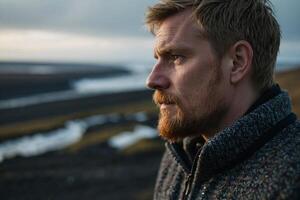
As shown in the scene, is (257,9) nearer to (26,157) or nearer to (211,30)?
(211,30)

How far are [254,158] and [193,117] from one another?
520 mm

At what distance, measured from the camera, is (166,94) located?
353 centimetres

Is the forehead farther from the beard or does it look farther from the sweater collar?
the sweater collar

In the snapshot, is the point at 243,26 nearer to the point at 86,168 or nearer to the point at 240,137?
the point at 240,137

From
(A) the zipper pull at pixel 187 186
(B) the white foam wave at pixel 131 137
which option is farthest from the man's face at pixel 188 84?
(B) the white foam wave at pixel 131 137

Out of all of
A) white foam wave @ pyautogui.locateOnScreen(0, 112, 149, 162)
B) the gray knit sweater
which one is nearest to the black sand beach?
white foam wave @ pyautogui.locateOnScreen(0, 112, 149, 162)

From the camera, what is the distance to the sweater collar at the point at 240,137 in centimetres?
323

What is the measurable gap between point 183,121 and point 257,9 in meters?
0.89

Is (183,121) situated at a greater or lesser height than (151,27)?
lesser

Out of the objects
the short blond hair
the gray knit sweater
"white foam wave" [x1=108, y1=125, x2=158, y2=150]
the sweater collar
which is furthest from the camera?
"white foam wave" [x1=108, y1=125, x2=158, y2=150]

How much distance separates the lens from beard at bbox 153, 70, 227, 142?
3459mm

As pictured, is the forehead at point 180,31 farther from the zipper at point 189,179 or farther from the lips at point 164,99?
the zipper at point 189,179

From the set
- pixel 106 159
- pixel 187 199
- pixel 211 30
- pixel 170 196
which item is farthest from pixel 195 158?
pixel 106 159

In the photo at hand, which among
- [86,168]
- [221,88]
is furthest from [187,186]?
[86,168]
